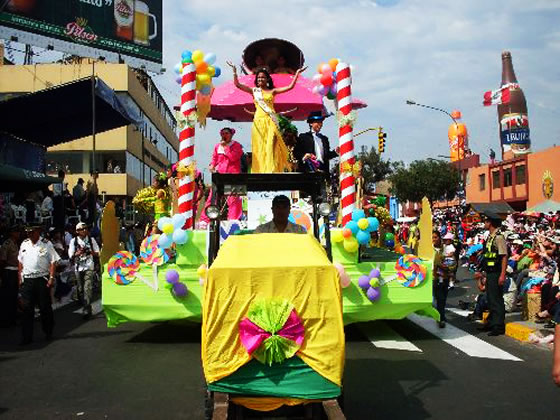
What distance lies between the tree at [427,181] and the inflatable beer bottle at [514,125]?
6617mm

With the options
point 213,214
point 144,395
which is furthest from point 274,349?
point 144,395

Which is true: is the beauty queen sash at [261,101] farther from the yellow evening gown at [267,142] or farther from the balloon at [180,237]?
the balloon at [180,237]

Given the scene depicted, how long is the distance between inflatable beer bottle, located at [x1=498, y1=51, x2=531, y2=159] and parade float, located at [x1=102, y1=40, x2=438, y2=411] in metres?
50.8

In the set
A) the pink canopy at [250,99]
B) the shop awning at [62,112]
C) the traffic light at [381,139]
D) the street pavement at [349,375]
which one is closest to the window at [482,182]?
the traffic light at [381,139]

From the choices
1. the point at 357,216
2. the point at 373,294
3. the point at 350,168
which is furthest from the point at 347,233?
the point at 350,168

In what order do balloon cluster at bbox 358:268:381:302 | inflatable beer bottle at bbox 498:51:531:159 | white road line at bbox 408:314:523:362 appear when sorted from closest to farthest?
white road line at bbox 408:314:523:362, balloon cluster at bbox 358:268:381:302, inflatable beer bottle at bbox 498:51:531:159

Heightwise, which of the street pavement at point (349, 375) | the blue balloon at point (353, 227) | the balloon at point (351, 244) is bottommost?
the street pavement at point (349, 375)

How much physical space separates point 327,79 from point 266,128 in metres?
1.36

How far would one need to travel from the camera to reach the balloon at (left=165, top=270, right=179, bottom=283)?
8.02 metres

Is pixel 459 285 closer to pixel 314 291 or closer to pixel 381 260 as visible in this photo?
pixel 381 260

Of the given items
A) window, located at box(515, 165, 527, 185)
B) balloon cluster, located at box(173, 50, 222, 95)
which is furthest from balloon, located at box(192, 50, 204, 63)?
window, located at box(515, 165, 527, 185)

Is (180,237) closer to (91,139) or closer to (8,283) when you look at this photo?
(8,283)

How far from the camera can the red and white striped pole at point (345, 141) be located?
9000 mm

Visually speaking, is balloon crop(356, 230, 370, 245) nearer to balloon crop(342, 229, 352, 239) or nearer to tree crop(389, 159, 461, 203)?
balloon crop(342, 229, 352, 239)
